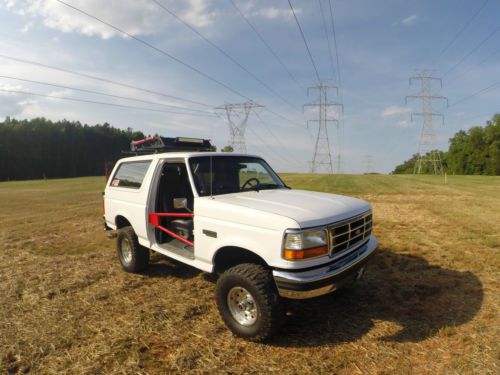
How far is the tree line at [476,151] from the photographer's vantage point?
7862cm

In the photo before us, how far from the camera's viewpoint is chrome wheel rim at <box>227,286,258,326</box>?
3.52m

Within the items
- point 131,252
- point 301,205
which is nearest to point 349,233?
point 301,205

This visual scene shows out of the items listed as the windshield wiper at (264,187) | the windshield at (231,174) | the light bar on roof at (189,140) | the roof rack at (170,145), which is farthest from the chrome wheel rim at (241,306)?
the light bar on roof at (189,140)

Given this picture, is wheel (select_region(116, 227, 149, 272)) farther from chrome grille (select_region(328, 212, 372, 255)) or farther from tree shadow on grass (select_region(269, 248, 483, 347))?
chrome grille (select_region(328, 212, 372, 255))

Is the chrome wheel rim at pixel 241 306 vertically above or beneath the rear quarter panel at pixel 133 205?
beneath

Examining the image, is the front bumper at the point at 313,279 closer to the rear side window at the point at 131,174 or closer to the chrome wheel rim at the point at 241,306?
the chrome wheel rim at the point at 241,306

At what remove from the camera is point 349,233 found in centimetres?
369

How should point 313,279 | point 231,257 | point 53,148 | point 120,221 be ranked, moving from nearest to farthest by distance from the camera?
point 313,279, point 231,257, point 120,221, point 53,148

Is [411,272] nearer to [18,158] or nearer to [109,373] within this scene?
[109,373]

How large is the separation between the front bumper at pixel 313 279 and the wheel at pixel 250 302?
16cm

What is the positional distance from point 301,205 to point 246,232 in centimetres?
74

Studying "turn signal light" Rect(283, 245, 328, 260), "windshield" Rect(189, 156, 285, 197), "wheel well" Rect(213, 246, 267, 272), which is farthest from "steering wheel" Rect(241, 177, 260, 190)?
"turn signal light" Rect(283, 245, 328, 260)

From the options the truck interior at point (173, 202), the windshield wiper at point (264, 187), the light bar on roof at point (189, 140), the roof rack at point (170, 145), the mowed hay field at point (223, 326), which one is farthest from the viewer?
the light bar on roof at point (189, 140)

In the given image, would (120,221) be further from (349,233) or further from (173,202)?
(349,233)
